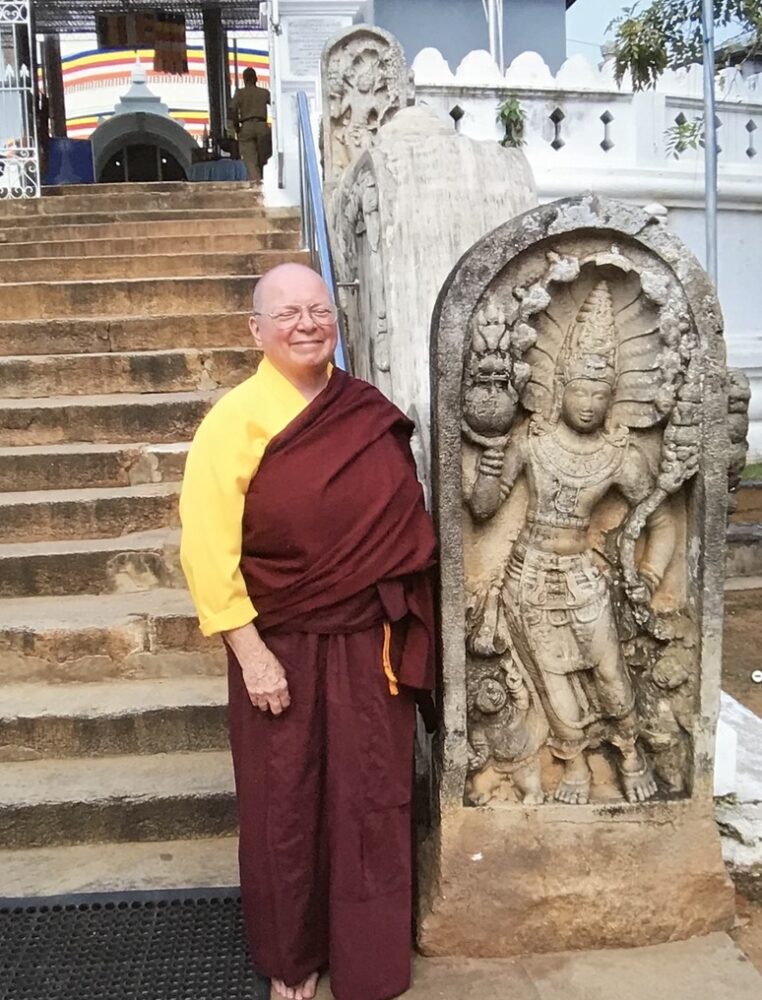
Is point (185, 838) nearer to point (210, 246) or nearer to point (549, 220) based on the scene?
point (549, 220)

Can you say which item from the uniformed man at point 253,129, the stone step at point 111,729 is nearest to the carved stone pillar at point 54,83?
the uniformed man at point 253,129

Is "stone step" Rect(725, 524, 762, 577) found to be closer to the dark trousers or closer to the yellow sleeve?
the dark trousers

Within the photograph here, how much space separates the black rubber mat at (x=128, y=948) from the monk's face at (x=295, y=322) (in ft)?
4.79

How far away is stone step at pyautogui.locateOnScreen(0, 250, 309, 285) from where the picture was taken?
5.91 m

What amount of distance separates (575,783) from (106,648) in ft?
5.89

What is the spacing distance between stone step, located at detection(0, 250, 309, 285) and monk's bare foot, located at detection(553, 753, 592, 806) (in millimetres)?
4335

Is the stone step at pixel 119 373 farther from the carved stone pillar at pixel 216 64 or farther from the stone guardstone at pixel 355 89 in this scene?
the carved stone pillar at pixel 216 64

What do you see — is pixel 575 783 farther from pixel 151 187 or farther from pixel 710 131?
pixel 151 187

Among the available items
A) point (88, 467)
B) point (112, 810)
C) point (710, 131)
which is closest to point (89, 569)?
point (88, 467)

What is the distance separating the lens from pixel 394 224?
2.73m

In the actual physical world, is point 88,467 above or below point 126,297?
below

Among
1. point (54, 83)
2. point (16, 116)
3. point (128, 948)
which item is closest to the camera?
point (128, 948)

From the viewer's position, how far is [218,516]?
1.96m

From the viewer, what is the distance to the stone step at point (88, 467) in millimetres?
4145
